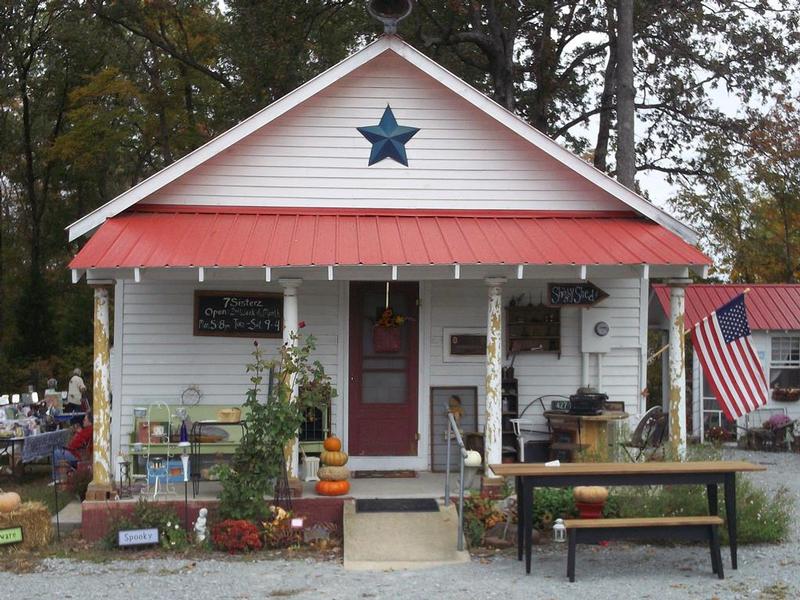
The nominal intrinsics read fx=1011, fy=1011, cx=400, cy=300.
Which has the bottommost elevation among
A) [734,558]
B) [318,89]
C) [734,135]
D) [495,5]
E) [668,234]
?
[734,558]

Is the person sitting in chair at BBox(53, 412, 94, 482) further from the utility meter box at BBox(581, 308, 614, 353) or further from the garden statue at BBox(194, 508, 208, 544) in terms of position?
the utility meter box at BBox(581, 308, 614, 353)

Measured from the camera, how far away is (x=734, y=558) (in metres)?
8.98

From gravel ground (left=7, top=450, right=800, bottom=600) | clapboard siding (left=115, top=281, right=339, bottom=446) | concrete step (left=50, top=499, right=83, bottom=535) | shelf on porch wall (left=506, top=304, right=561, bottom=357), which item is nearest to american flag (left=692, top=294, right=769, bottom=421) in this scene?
shelf on porch wall (left=506, top=304, right=561, bottom=357)

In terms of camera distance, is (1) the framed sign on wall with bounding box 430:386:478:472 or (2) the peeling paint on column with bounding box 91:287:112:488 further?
(1) the framed sign on wall with bounding box 430:386:478:472

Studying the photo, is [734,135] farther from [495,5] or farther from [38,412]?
[38,412]

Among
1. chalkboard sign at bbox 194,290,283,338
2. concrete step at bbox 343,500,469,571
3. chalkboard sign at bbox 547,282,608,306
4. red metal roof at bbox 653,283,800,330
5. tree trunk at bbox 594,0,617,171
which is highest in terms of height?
tree trunk at bbox 594,0,617,171

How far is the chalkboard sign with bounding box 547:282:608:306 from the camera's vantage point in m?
12.7

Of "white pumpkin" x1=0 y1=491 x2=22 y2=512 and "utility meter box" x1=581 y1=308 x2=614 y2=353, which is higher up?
"utility meter box" x1=581 y1=308 x2=614 y2=353

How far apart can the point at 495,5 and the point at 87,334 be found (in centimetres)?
1478

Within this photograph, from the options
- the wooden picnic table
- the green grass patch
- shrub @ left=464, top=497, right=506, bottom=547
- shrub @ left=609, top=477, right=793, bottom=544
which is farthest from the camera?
the green grass patch

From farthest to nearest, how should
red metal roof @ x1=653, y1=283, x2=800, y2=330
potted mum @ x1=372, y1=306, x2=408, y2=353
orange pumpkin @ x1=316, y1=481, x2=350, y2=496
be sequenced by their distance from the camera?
1. red metal roof @ x1=653, y1=283, x2=800, y2=330
2. potted mum @ x1=372, y1=306, x2=408, y2=353
3. orange pumpkin @ x1=316, y1=481, x2=350, y2=496

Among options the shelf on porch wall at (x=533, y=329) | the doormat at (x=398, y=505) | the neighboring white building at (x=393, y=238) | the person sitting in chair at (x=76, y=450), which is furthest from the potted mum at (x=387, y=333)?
the person sitting in chair at (x=76, y=450)

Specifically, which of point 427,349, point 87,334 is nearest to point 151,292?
point 427,349

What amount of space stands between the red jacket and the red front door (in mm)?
3445
